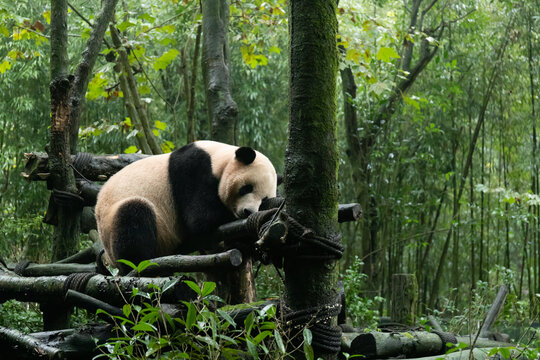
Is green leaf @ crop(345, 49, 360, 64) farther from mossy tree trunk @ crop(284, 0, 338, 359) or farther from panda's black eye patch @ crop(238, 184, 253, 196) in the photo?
mossy tree trunk @ crop(284, 0, 338, 359)

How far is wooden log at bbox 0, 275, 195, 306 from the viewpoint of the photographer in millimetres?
2336

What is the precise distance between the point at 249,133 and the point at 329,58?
738 centimetres

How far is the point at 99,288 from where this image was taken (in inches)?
108

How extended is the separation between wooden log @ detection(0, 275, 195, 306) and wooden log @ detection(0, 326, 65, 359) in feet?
1.12

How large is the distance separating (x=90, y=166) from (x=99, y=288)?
6.27 ft

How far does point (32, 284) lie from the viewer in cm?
311

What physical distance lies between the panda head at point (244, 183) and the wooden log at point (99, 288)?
1259mm

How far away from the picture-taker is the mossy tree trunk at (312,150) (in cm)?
224

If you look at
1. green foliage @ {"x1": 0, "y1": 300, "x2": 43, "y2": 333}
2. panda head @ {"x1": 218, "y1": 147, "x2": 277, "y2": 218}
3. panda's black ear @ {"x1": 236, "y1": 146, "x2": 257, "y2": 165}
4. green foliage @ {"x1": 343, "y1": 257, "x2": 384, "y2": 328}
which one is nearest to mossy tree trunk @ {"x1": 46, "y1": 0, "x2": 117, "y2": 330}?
green foliage @ {"x1": 0, "y1": 300, "x2": 43, "y2": 333}

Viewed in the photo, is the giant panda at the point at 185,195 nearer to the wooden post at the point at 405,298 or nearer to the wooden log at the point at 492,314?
the wooden post at the point at 405,298

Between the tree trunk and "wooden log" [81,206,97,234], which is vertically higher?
the tree trunk

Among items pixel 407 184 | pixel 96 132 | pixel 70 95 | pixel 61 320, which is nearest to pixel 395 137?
pixel 407 184

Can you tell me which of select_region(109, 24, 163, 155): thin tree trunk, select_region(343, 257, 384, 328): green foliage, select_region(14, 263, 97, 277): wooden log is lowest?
select_region(343, 257, 384, 328): green foliage

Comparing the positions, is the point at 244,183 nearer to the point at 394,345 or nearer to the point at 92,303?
the point at 394,345
